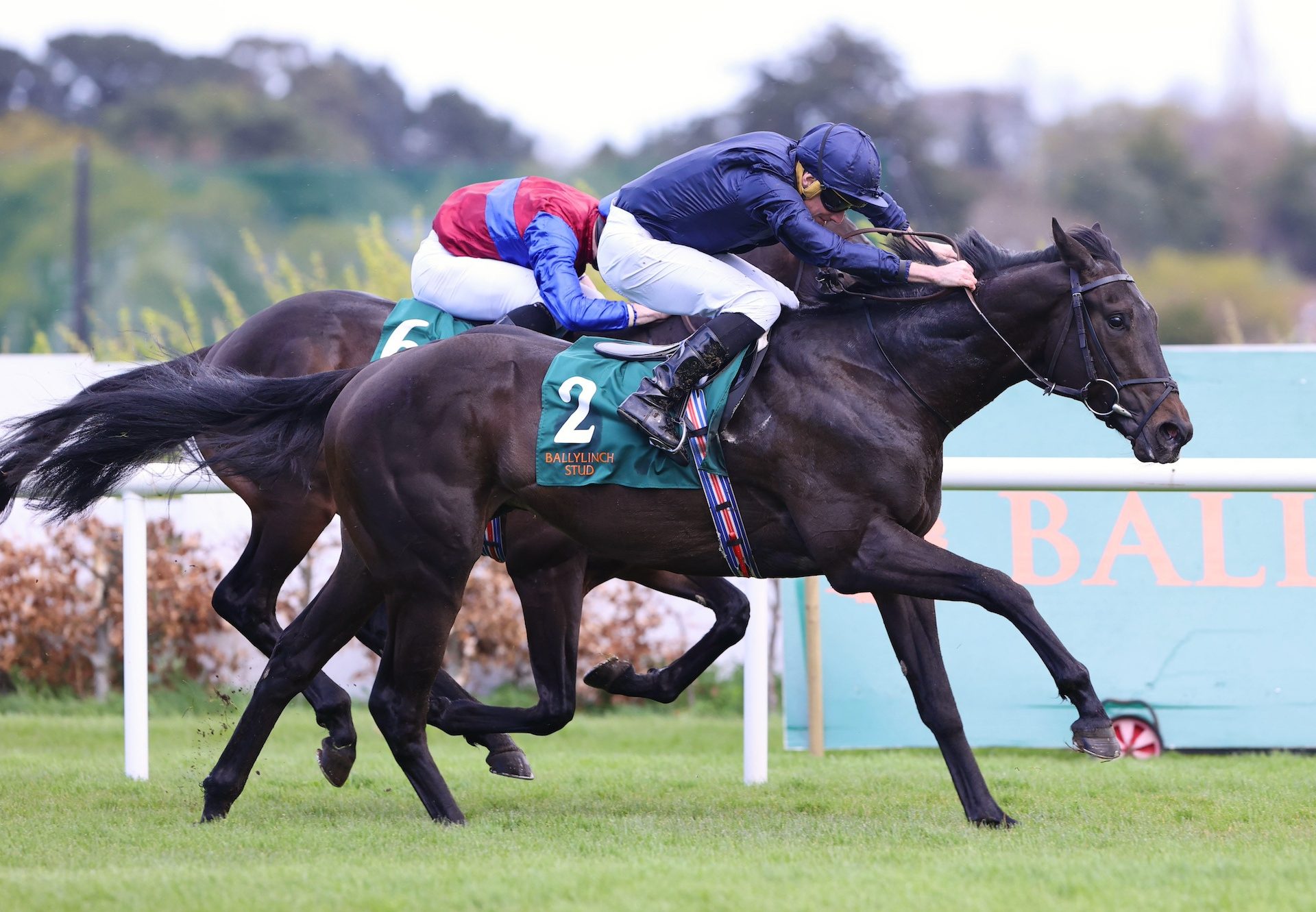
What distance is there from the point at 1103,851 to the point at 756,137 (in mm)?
2174

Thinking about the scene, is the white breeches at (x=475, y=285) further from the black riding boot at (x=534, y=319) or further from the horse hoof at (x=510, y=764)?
the horse hoof at (x=510, y=764)

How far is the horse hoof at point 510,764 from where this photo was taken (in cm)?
511

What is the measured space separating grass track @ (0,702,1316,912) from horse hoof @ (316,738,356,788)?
0.32 feet

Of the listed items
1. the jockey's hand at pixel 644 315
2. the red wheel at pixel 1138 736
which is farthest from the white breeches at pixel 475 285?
the red wheel at pixel 1138 736

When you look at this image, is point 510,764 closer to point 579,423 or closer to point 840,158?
point 579,423

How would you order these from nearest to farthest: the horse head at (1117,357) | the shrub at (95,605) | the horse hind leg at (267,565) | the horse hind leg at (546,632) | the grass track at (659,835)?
the grass track at (659,835) < the horse head at (1117,357) < the horse hind leg at (546,632) < the horse hind leg at (267,565) < the shrub at (95,605)

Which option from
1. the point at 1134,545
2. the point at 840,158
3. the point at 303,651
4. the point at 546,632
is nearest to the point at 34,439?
the point at 303,651

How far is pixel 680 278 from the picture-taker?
4473 mm

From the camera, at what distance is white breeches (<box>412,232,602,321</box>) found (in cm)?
516

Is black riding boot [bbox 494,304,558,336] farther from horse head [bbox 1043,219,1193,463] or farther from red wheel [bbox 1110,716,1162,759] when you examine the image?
red wheel [bbox 1110,716,1162,759]

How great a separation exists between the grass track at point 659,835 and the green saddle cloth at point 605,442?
0.99 meters

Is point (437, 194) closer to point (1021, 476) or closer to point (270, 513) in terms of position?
point (270, 513)

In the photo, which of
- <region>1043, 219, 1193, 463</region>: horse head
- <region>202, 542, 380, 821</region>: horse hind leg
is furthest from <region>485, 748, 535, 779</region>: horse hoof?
<region>1043, 219, 1193, 463</region>: horse head

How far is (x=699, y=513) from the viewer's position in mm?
4371
